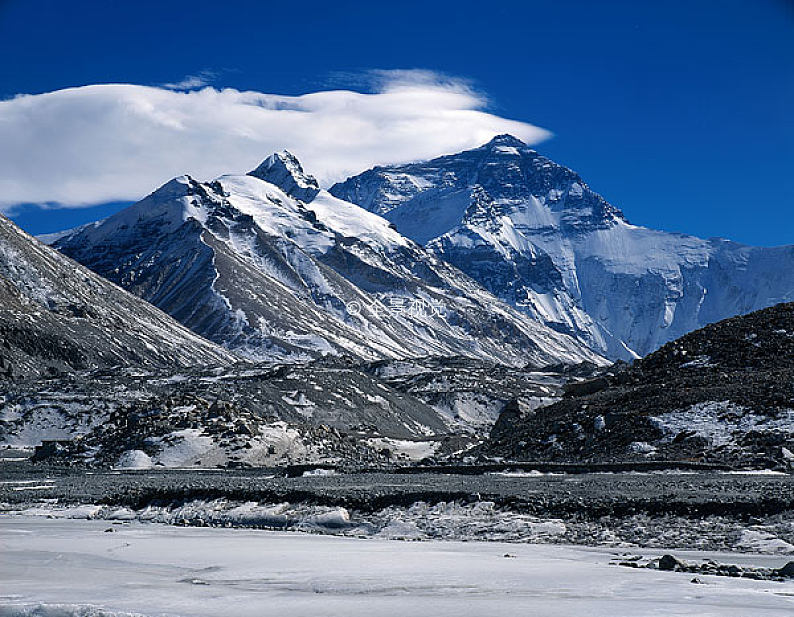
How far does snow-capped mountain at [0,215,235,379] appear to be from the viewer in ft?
517

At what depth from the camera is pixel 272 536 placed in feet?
91.2

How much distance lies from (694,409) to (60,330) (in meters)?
146

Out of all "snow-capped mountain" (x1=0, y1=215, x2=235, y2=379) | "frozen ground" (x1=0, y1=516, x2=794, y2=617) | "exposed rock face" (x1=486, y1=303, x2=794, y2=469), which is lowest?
"frozen ground" (x1=0, y1=516, x2=794, y2=617)

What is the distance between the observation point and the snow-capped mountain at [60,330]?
158m

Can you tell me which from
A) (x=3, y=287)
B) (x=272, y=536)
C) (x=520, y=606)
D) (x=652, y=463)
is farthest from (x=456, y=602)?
(x=3, y=287)

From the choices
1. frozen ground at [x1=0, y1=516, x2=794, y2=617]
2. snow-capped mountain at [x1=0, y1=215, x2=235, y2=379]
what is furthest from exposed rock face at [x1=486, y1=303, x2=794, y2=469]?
snow-capped mountain at [x1=0, y1=215, x2=235, y2=379]

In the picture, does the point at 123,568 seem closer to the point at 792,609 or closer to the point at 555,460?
the point at 792,609

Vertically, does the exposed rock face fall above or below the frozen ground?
above

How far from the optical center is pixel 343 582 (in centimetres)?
1811

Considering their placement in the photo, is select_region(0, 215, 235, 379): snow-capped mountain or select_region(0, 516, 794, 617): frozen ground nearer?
select_region(0, 516, 794, 617): frozen ground

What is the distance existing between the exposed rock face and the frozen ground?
68.3 feet

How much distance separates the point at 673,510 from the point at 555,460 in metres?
20.7

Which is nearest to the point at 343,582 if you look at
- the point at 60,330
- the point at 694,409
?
the point at 694,409

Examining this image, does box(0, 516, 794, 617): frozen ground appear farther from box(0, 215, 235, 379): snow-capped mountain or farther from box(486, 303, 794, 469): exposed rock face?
box(0, 215, 235, 379): snow-capped mountain
